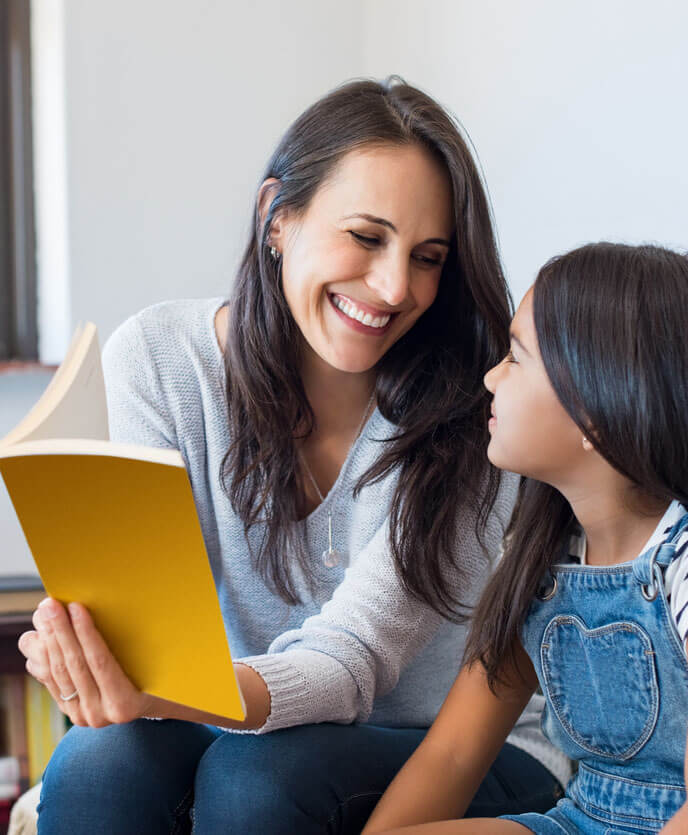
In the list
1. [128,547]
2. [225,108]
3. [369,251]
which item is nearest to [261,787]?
[128,547]

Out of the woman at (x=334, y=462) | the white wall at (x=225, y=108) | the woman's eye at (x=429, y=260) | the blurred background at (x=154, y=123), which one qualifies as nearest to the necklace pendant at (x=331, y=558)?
the woman at (x=334, y=462)

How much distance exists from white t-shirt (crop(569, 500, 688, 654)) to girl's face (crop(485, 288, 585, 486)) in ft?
0.32

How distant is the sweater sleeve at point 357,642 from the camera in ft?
3.31

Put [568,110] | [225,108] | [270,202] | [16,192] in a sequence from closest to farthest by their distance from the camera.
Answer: [270,202] → [568,110] → [16,192] → [225,108]

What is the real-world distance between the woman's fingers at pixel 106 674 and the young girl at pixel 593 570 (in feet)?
0.92

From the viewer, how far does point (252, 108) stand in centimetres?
233

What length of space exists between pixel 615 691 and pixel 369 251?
0.53m

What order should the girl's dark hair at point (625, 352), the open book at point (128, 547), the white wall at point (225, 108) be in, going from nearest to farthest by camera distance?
1. the open book at point (128, 547)
2. the girl's dark hair at point (625, 352)
3. the white wall at point (225, 108)

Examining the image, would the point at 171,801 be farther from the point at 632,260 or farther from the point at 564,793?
the point at 632,260

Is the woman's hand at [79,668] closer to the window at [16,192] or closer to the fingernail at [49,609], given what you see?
the fingernail at [49,609]

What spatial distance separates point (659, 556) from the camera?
0.91 metres

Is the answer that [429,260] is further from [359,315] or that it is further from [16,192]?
[16,192]

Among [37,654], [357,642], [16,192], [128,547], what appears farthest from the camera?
[16,192]

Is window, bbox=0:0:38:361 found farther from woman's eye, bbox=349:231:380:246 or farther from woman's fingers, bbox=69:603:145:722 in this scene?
woman's fingers, bbox=69:603:145:722
